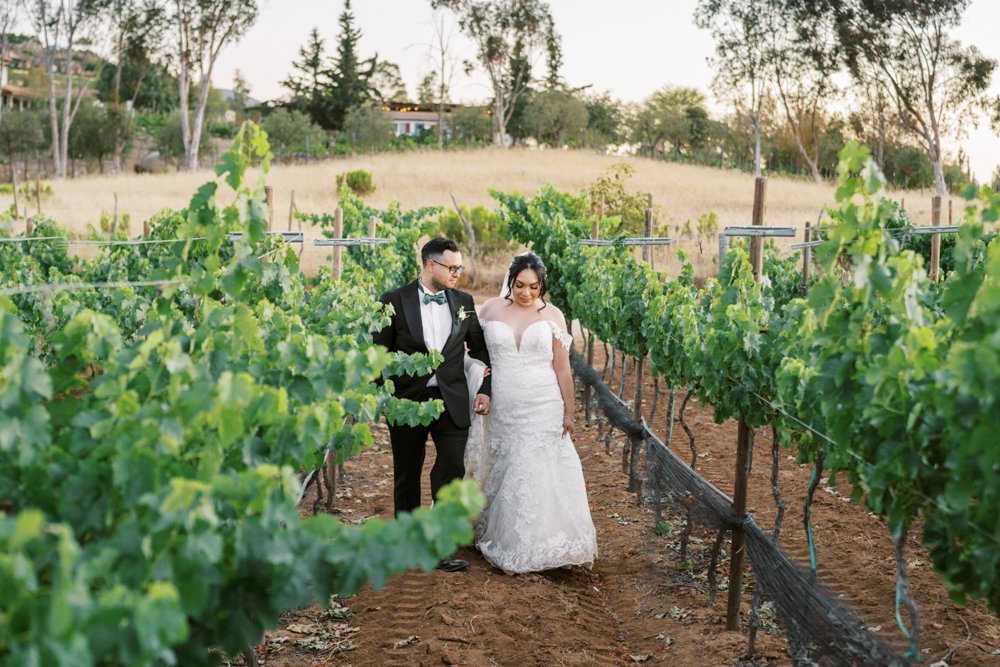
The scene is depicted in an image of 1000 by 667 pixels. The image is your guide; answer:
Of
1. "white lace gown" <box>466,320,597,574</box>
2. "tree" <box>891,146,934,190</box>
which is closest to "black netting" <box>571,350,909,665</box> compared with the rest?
"white lace gown" <box>466,320,597,574</box>

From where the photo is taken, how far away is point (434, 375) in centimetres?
595

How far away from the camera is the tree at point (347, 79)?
54.6 meters

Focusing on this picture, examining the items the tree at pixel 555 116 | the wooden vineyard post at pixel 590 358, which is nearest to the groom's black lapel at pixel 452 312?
the wooden vineyard post at pixel 590 358

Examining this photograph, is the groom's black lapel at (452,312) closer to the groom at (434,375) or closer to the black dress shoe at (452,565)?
the groom at (434,375)

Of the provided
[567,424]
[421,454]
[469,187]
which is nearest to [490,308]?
Result: [567,424]

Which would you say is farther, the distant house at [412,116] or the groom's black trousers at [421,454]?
the distant house at [412,116]

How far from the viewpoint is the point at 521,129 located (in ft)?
181

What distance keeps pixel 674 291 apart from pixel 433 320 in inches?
82.0

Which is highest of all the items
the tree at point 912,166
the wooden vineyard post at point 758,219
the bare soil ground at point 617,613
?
the tree at point 912,166

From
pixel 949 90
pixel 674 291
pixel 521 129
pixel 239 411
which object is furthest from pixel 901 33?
pixel 239 411

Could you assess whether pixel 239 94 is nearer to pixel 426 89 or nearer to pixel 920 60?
pixel 426 89

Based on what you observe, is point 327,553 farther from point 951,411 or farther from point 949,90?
point 949,90

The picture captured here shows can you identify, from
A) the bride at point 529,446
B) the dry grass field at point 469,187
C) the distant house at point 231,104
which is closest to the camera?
the bride at point 529,446

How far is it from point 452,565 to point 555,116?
4950cm
